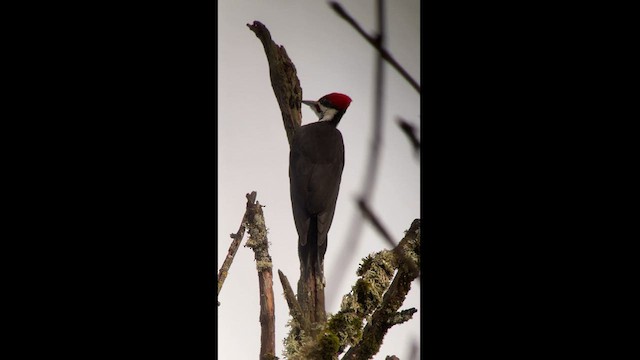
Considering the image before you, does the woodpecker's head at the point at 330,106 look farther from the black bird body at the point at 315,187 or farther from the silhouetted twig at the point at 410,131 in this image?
the silhouetted twig at the point at 410,131

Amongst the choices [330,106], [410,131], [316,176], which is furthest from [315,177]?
[410,131]

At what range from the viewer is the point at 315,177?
6.53 ft

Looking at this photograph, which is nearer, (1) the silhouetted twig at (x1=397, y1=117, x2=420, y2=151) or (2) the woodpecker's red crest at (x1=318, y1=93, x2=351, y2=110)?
(2) the woodpecker's red crest at (x1=318, y1=93, x2=351, y2=110)

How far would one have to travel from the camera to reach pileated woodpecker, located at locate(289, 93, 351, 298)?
198cm

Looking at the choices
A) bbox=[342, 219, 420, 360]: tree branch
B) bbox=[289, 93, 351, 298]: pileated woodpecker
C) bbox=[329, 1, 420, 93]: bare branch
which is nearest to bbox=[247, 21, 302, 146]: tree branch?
bbox=[289, 93, 351, 298]: pileated woodpecker

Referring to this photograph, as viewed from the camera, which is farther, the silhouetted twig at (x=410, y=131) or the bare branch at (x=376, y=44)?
the silhouetted twig at (x=410, y=131)

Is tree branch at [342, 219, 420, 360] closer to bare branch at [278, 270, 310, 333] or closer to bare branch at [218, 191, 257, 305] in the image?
bare branch at [278, 270, 310, 333]

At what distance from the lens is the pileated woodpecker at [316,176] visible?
77.8 inches

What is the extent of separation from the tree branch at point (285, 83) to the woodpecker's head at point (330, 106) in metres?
0.03

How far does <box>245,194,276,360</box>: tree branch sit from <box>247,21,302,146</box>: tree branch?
216 millimetres

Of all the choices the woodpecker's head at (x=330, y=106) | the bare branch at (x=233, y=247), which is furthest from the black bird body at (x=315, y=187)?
the bare branch at (x=233, y=247)

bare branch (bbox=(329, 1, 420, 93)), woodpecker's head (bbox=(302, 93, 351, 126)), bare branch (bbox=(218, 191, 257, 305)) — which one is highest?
bare branch (bbox=(329, 1, 420, 93))
